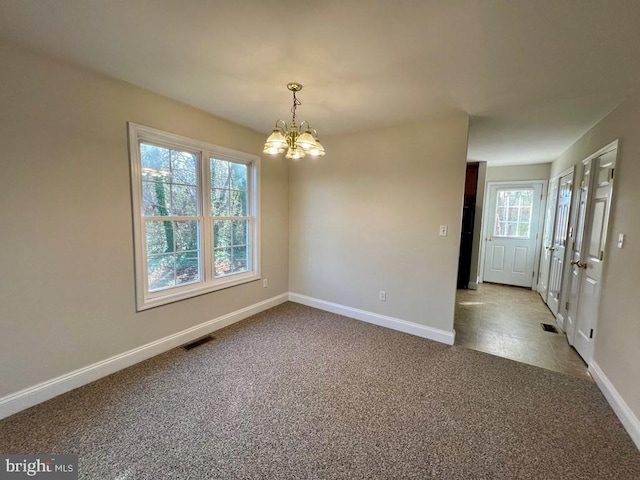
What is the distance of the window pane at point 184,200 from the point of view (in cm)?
273

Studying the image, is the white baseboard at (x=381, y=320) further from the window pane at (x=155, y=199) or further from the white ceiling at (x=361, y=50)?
the white ceiling at (x=361, y=50)

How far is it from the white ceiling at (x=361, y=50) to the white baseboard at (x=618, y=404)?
225 cm

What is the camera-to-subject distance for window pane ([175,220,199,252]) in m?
2.80

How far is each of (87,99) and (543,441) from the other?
3.89 metres

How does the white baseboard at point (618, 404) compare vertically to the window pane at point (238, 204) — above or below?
below

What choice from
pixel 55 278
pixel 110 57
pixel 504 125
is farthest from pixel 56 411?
pixel 504 125

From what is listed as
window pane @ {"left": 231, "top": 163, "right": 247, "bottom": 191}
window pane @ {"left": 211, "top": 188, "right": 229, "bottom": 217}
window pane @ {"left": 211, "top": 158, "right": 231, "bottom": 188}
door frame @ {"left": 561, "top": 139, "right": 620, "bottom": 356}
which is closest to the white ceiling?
door frame @ {"left": 561, "top": 139, "right": 620, "bottom": 356}

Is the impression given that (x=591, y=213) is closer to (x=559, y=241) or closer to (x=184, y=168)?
(x=559, y=241)

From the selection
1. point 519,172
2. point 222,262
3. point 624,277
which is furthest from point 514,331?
point 222,262

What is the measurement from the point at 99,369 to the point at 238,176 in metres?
2.33

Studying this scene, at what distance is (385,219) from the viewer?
3.28 meters

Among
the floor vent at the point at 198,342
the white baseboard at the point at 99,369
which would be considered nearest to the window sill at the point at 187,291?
the white baseboard at the point at 99,369

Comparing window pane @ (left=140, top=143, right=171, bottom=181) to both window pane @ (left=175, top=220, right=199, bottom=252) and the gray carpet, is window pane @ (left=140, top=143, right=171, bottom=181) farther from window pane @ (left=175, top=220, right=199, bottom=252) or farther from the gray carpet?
the gray carpet

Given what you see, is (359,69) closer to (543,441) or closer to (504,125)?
(504,125)
